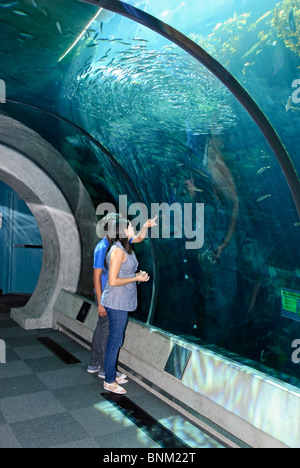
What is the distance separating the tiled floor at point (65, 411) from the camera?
3.59 m

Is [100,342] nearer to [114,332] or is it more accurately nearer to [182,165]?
[114,332]

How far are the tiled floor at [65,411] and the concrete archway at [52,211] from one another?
192 centimetres

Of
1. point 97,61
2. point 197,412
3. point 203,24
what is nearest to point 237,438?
point 197,412

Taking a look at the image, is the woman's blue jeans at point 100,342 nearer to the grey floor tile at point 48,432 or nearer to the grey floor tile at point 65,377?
the grey floor tile at point 65,377

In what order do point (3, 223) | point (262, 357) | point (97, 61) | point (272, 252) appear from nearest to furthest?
1. point (97, 61)
2. point (272, 252)
3. point (262, 357)
4. point (3, 223)

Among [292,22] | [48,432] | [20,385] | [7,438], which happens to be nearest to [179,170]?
[292,22]

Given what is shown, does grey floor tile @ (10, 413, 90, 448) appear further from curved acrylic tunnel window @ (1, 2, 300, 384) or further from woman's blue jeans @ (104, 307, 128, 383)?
curved acrylic tunnel window @ (1, 2, 300, 384)

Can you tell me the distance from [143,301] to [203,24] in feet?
15.7

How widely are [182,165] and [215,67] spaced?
6.94 ft

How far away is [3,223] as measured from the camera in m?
11.0

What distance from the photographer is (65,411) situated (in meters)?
4.18

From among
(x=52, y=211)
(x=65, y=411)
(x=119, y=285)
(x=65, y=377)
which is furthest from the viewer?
(x=52, y=211)
